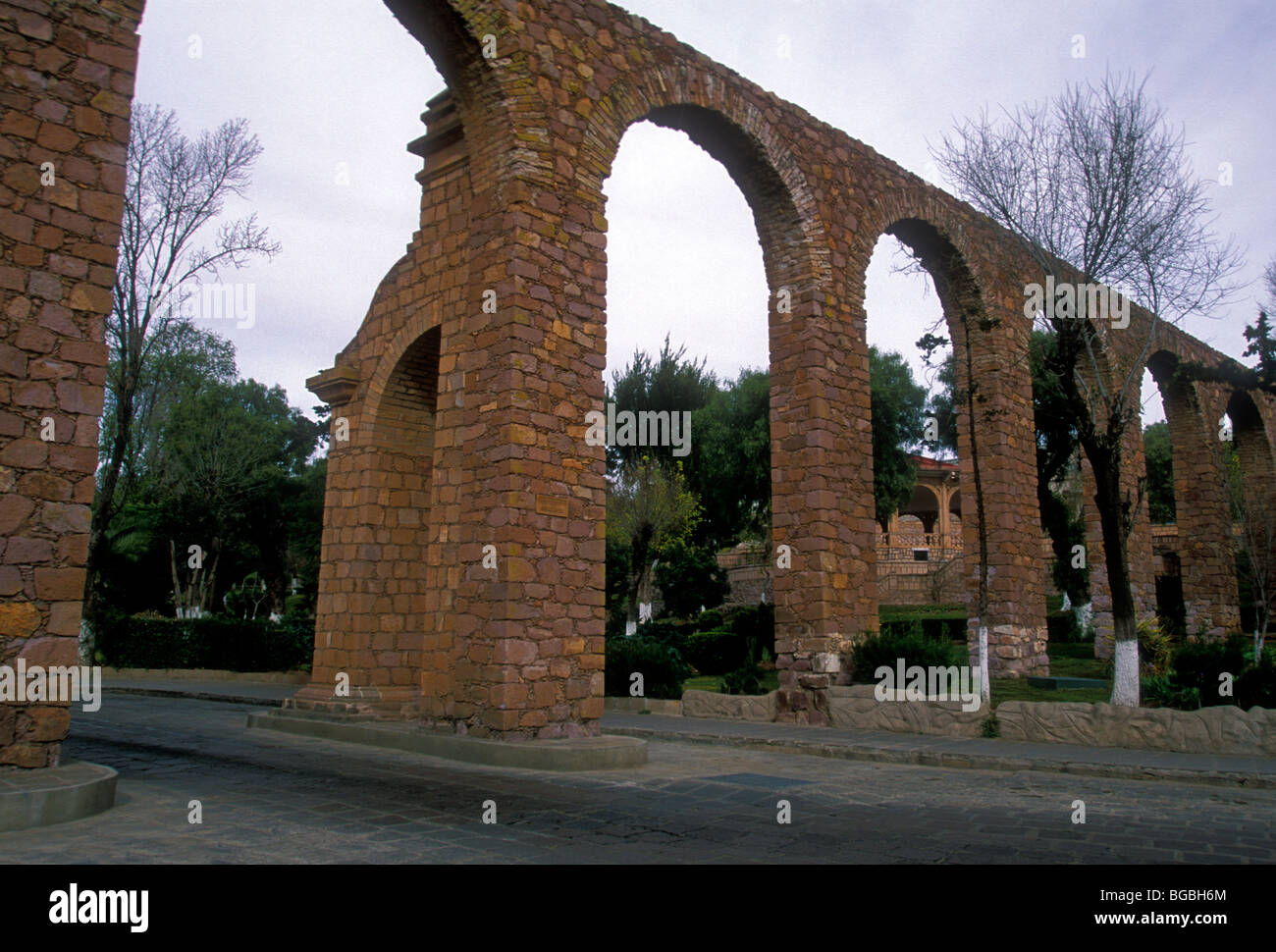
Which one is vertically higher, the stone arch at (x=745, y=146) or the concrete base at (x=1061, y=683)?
the stone arch at (x=745, y=146)

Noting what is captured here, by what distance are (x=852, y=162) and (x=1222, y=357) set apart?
52.5ft

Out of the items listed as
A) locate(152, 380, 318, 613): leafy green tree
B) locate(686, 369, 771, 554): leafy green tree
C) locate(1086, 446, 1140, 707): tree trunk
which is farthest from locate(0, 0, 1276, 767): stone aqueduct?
locate(152, 380, 318, 613): leafy green tree

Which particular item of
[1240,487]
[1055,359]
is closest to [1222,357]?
[1240,487]

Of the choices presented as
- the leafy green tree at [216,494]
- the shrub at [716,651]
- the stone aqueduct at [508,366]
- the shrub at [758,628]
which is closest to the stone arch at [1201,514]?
the stone aqueduct at [508,366]

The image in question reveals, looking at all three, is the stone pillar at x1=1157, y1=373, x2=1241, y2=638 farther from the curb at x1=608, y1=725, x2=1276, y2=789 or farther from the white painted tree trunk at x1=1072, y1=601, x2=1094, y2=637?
the curb at x1=608, y1=725, x2=1276, y2=789

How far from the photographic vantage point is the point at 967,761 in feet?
29.1

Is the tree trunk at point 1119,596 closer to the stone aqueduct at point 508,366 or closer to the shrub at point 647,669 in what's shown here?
the stone aqueduct at point 508,366

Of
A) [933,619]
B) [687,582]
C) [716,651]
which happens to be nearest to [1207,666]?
[716,651]

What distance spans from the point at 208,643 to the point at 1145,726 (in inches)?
812

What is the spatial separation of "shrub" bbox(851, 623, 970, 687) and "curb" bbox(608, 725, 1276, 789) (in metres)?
2.21

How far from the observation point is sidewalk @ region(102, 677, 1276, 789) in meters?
7.87

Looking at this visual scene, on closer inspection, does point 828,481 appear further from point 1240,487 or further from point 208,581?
point 208,581

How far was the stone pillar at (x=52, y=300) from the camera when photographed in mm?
5645

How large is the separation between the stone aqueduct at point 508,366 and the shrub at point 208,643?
1045cm
